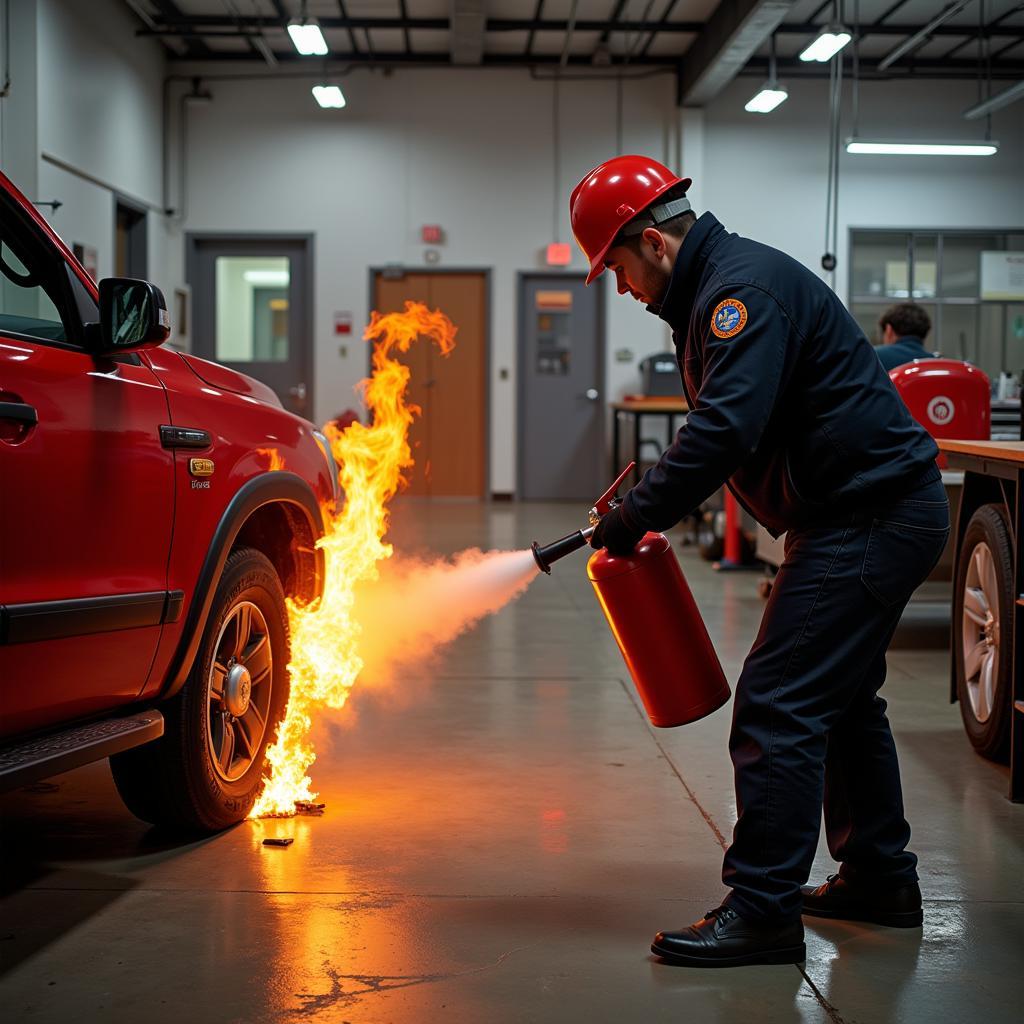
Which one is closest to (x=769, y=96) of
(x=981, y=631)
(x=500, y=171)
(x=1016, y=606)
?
(x=500, y=171)

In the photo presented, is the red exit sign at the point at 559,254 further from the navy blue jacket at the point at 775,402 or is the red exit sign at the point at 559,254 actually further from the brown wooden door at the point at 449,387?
the navy blue jacket at the point at 775,402

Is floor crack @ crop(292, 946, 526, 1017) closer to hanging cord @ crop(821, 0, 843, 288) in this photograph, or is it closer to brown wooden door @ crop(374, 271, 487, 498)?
brown wooden door @ crop(374, 271, 487, 498)

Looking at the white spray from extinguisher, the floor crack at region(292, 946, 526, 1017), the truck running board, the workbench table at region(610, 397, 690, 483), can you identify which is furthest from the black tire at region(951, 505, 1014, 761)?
the workbench table at region(610, 397, 690, 483)

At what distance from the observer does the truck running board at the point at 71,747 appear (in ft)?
8.21

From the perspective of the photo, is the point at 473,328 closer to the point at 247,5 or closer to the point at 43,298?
the point at 247,5

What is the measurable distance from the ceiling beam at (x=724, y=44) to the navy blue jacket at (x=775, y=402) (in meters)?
10.4

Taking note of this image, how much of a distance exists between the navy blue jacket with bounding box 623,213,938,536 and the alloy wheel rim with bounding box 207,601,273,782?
1.39 metres

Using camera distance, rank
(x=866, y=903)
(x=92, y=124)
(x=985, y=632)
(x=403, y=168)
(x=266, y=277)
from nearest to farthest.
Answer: (x=866, y=903)
(x=985, y=632)
(x=92, y=124)
(x=403, y=168)
(x=266, y=277)

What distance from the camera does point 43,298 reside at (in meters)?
3.16

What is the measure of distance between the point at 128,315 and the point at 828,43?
10.6 metres

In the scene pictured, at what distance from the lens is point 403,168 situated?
1652 centimetres

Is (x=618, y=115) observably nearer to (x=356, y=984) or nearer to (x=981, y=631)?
(x=981, y=631)

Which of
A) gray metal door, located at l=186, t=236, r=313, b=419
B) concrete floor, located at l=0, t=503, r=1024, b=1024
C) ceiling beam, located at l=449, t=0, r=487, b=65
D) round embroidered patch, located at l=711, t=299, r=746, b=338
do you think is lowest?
concrete floor, located at l=0, t=503, r=1024, b=1024

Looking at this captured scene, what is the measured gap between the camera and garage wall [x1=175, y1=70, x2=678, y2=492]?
16.4 m
